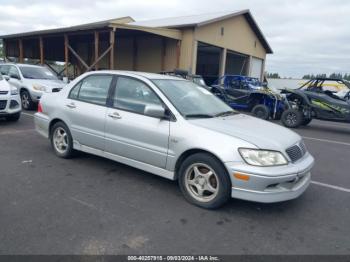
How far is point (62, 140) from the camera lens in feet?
17.2

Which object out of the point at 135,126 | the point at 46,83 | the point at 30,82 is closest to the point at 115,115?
the point at 135,126

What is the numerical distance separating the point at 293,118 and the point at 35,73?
9.22m

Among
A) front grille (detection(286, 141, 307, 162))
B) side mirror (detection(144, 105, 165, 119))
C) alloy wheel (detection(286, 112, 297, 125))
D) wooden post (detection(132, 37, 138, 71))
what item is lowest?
alloy wheel (detection(286, 112, 297, 125))

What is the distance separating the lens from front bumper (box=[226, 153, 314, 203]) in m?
3.22

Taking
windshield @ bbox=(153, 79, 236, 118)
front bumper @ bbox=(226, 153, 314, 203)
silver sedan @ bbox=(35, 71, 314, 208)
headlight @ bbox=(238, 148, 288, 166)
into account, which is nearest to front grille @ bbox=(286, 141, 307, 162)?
silver sedan @ bbox=(35, 71, 314, 208)

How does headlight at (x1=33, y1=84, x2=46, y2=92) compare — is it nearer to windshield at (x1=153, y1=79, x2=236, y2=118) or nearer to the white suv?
the white suv

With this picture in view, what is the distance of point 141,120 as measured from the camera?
4070 mm

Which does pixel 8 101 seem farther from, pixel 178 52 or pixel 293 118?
pixel 178 52

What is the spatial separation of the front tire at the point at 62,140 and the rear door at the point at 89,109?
174mm

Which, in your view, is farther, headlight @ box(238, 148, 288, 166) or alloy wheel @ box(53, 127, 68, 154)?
alloy wheel @ box(53, 127, 68, 154)

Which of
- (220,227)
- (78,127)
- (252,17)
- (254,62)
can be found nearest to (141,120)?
(78,127)

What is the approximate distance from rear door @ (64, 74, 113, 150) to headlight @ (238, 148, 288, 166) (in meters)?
2.18

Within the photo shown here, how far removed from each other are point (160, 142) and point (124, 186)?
836mm

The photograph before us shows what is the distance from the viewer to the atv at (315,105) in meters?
9.80
